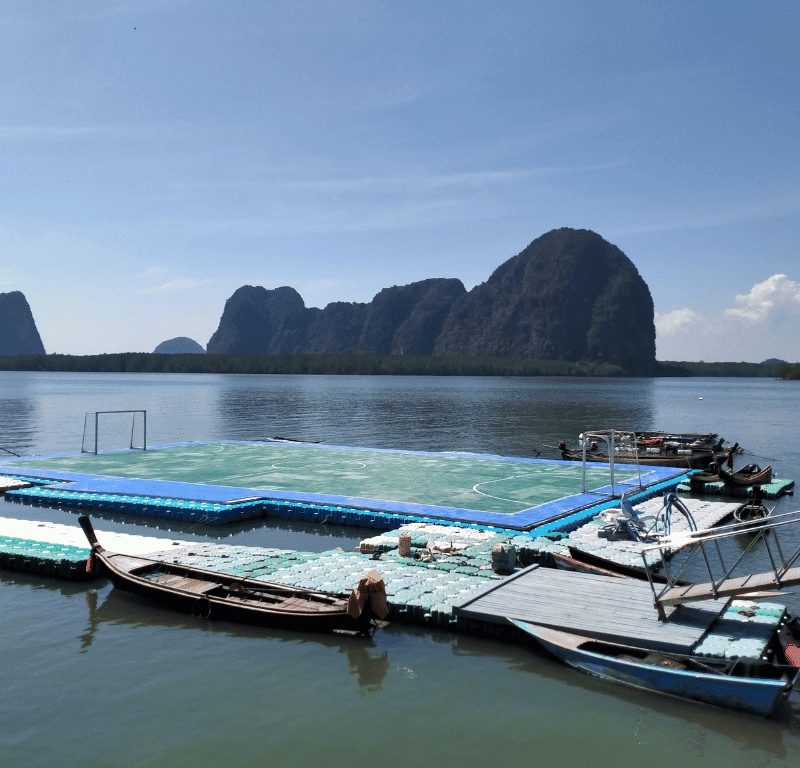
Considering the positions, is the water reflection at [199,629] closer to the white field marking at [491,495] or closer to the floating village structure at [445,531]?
the floating village structure at [445,531]

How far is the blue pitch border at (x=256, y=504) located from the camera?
77.0 ft

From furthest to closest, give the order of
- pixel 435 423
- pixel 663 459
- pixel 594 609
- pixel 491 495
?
1. pixel 435 423
2. pixel 663 459
3. pixel 491 495
4. pixel 594 609

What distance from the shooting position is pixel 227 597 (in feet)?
50.4

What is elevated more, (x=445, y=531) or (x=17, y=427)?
(x=445, y=531)

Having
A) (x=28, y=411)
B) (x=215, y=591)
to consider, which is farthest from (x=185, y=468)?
(x=28, y=411)

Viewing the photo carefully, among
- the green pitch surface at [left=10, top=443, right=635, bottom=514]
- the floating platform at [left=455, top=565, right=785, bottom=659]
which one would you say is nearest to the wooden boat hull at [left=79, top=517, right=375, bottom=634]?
the floating platform at [left=455, top=565, right=785, bottom=659]

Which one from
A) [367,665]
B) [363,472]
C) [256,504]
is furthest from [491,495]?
[367,665]

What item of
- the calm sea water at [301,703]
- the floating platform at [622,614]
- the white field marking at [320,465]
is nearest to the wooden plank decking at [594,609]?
the floating platform at [622,614]

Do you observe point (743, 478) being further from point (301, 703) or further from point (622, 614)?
point (301, 703)

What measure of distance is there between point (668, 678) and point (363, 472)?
72.3ft

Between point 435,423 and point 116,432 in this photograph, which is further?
point 435,423

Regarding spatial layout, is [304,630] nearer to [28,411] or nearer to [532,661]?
[532,661]

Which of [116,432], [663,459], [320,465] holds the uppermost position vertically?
[663,459]

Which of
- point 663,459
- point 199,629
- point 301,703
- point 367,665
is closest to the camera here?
point 301,703
